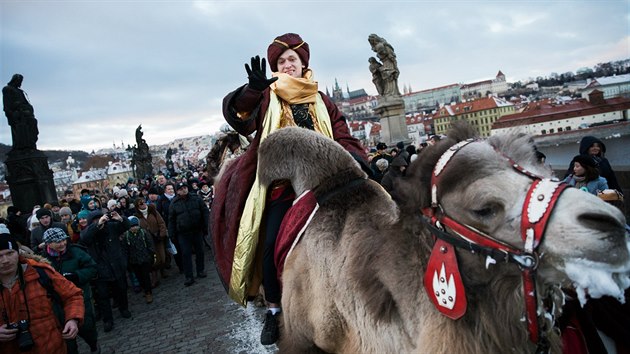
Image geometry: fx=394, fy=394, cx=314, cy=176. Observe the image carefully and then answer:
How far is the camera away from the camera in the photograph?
4.07m

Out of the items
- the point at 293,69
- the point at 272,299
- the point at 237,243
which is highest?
the point at 293,69

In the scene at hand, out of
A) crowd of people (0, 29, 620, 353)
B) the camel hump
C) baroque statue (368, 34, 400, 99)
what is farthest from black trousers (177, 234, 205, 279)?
baroque statue (368, 34, 400, 99)

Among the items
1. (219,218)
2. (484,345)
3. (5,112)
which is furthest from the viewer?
(5,112)

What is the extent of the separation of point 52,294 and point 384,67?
52.9 ft

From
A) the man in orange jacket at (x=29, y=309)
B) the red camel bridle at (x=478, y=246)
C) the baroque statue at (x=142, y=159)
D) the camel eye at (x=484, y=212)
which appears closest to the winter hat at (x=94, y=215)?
the man in orange jacket at (x=29, y=309)

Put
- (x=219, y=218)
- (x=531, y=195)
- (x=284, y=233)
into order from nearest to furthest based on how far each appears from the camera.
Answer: (x=531, y=195) < (x=284, y=233) < (x=219, y=218)

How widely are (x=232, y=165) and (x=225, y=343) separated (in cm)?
359

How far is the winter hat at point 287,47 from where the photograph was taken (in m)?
3.72

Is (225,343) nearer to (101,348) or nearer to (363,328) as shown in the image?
(101,348)

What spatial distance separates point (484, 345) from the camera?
1785mm

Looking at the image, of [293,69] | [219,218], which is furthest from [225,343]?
[293,69]

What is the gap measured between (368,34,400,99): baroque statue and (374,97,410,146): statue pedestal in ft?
1.28

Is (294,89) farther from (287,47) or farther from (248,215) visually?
(248,215)

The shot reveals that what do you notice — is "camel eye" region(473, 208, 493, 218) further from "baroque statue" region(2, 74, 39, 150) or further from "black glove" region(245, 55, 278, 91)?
"baroque statue" region(2, 74, 39, 150)
